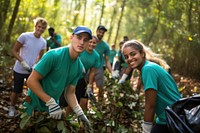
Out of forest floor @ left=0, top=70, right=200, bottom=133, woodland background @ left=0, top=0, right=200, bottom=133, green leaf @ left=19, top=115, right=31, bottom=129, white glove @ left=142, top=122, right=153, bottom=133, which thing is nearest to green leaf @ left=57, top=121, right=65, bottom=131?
green leaf @ left=19, top=115, right=31, bottom=129

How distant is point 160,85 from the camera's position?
284 cm

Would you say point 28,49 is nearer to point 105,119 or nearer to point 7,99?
point 7,99

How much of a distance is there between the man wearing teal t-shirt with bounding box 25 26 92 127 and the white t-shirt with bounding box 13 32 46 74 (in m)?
2.13

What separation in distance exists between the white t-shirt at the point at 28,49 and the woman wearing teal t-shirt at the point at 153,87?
2754mm

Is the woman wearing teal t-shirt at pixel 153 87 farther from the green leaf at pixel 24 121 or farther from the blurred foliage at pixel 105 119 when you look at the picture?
the green leaf at pixel 24 121

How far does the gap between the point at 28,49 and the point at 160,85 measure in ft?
10.7

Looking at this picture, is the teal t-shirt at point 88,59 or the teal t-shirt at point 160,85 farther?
the teal t-shirt at point 88,59

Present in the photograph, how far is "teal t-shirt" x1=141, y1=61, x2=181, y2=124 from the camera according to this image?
2.75 m

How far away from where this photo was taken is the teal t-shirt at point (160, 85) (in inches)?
108

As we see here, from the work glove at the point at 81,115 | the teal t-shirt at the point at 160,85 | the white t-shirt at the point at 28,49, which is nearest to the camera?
the teal t-shirt at the point at 160,85

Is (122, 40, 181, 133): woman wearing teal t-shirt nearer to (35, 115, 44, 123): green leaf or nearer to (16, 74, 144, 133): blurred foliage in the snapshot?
(16, 74, 144, 133): blurred foliage

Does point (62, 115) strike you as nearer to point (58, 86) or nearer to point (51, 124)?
point (51, 124)

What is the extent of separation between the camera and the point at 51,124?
9.95ft

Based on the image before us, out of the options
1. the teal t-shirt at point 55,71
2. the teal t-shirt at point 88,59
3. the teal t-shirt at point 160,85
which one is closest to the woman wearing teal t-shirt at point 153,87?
the teal t-shirt at point 160,85
